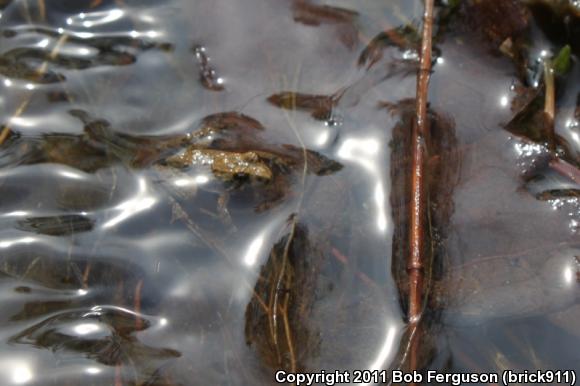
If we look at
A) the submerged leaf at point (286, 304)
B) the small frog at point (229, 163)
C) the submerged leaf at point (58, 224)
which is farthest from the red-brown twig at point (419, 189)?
the submerged leaf at point (58, 224)

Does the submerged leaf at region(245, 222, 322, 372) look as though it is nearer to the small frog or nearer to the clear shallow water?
the clear shallow water

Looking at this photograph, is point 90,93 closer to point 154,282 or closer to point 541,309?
point 154,282

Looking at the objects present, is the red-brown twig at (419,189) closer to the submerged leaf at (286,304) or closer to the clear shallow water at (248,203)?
the clear shallow water at (248,203)

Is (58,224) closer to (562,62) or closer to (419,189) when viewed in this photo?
(419,189)

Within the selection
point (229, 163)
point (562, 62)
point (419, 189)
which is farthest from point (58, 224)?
point (562, 62)

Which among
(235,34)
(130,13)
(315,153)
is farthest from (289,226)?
(130,13)

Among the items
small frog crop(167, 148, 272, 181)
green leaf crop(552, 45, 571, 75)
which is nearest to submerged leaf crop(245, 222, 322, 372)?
small frog crop(167, 148, 272, 181)
